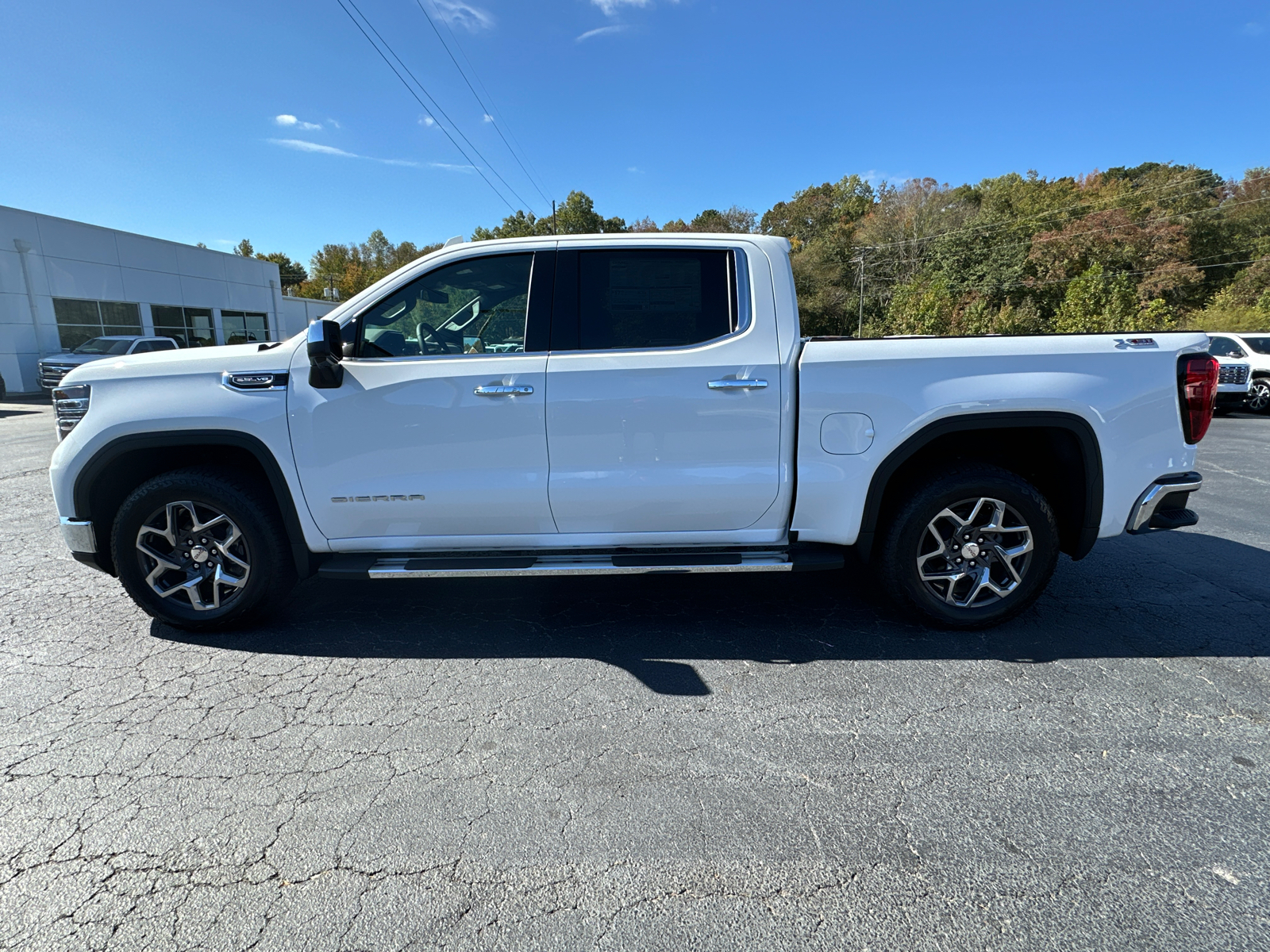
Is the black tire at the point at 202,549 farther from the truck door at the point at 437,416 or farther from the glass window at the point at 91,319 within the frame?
the glass window at the point at 91,319

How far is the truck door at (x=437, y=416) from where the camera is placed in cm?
342

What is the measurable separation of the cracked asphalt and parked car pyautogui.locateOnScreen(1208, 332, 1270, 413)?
45.6 ft

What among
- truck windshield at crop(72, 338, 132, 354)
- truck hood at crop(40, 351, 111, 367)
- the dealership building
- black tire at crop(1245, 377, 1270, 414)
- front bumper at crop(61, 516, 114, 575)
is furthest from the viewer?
the dealership building

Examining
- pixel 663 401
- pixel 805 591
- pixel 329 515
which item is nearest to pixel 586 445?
pixel 663 401

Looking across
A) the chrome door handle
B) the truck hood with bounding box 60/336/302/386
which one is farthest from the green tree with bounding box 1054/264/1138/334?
the truck hood with bounding box 60/336/302/386

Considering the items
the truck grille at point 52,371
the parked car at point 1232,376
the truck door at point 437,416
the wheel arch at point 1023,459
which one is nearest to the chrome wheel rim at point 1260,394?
the parked car at point 1232,376

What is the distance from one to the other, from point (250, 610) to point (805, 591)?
3.23 metres

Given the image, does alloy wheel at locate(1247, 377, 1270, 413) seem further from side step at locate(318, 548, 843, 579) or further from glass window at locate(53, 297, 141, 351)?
glass window at locate(53, 297, 141, 351)

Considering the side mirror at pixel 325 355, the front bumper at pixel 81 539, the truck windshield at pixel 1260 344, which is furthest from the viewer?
the truck windshield at pixel 1260 344

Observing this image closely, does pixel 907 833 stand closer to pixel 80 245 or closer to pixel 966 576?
pixel 966 576

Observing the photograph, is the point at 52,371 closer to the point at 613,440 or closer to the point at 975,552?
the point at 613,440

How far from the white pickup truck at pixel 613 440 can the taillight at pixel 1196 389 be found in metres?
0.01

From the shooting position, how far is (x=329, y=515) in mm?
3564

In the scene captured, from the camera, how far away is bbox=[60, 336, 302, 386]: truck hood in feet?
11.5
